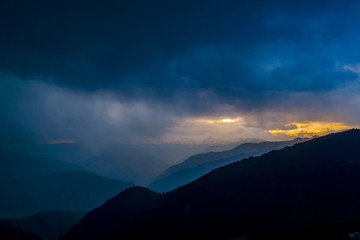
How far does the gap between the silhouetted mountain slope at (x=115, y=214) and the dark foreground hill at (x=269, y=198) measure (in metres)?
18.5

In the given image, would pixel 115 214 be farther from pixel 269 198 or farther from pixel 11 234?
pixel 269 198

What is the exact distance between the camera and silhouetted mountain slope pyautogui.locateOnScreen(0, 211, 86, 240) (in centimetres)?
13712

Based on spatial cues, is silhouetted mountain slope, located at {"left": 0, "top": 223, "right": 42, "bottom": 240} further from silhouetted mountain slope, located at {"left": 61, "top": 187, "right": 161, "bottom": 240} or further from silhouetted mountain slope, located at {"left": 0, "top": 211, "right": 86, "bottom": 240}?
silhouetted mountain slope, located at {"left": 0, "top": 211, "right": 86, "bottom": 240}

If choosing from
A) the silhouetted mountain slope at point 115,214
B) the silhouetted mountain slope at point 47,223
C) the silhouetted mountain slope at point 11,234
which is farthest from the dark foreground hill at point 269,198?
the silhouetted mountain slope at point 47,223

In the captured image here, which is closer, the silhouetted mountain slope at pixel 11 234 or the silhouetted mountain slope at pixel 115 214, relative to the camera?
the silhouetted mountain slope at pixel 11 234

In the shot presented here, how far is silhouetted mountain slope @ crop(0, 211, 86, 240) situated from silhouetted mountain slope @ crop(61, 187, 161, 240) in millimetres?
26123

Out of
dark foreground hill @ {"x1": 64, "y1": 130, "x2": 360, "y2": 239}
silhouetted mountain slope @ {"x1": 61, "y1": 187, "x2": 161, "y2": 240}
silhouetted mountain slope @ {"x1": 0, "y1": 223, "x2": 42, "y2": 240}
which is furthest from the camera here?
silhouetted mountain slope @ {"x1": 61, "y1": 187, "x2": 161, "y2": 240}

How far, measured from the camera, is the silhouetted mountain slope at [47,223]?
137125 millimetres

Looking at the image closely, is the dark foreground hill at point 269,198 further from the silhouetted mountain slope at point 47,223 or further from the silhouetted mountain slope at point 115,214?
the silhouetted mountain slope at point 47,223

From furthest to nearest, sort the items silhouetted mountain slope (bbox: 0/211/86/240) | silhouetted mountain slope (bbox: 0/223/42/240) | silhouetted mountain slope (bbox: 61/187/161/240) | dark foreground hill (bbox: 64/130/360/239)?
silhouetted mountain slope (bbox: 0/211/86/240)
silhouetted mountain slope (bbox: 61/187/161/240)
silhouetted mountain slope (bbox: 0/223/42/240)
dark foreground hill (bbox: 64/130/360/239)

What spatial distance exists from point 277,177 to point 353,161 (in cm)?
2734

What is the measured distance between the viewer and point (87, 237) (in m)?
109

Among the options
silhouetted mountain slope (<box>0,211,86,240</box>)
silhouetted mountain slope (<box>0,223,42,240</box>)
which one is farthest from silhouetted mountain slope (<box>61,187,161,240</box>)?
silhouetted mountain slope (<box>0,211,86,240</box>)

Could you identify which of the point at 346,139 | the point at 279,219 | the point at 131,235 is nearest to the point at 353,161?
the point at 346,139
